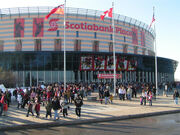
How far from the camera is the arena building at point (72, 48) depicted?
43500 millimetres

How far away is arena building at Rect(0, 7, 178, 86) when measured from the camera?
43.5 meters

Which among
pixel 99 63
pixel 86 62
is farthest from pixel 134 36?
pixel 86 62

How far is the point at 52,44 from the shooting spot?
53656mm

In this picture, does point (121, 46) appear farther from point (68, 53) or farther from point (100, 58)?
point (68, 53)

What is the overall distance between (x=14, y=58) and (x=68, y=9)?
23.0m

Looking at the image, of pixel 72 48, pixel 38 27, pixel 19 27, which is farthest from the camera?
pixel 72 48

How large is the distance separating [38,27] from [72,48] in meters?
12.0

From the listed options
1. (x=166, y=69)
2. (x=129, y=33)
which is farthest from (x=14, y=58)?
(x=166, y=69)

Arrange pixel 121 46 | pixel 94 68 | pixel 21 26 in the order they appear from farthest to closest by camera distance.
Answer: pixel 121 46, pixel 21 26, pixel 94 68

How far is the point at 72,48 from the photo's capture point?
54.3 m

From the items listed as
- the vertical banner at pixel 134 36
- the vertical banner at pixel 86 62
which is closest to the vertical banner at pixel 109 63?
the vertical banner at pixel 86 62

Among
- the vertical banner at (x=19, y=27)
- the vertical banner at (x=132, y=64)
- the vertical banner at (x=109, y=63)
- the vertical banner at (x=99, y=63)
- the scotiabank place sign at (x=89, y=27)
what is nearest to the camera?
the vertical banner at (x=99, y=63)

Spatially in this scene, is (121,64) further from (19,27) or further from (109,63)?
(19,27)

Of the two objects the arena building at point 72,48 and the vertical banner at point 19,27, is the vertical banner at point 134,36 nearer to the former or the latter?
the arena building at point 72,48
